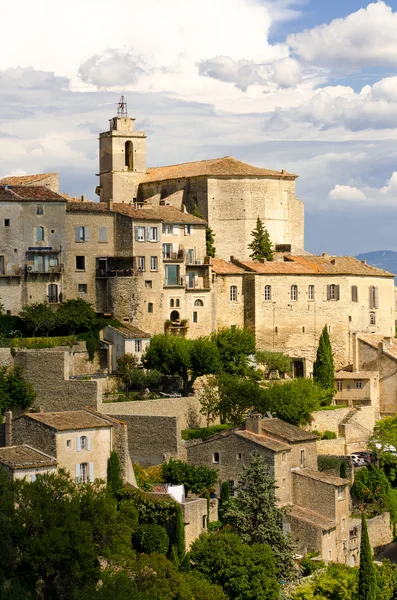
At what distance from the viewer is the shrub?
55.6m

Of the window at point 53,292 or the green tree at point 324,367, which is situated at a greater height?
the window at point 53,292

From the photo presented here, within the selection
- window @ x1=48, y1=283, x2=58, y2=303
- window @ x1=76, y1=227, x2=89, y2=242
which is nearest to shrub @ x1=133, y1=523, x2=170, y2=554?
window @ x1=48, y1=283, x2=58, y2=303

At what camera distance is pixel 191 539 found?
5781cm

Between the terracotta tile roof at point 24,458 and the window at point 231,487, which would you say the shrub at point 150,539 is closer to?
the terracotta tile roof at point 24,458

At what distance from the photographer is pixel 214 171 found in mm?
87750

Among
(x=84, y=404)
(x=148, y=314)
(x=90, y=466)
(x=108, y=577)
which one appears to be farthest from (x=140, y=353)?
(x=108, y=577)

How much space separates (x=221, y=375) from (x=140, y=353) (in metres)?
4.01

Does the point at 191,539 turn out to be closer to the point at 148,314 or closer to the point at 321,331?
the point at 148,314

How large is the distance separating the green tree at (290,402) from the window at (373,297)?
42.3ft

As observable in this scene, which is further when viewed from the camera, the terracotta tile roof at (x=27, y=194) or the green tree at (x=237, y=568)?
the terracotta tile roof at (x=27, y=194)

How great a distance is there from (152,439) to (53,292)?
13.1 meters

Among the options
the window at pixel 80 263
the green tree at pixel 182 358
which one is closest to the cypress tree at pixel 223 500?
the green tree at pixel 182 358

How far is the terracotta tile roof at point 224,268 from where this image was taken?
261 feet

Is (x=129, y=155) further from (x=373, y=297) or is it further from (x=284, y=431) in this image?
(x=284, y=431)
